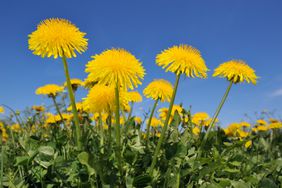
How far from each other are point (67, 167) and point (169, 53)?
1025 millimetres

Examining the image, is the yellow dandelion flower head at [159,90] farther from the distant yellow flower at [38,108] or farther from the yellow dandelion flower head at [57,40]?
the distant yellow flower at [38,108]

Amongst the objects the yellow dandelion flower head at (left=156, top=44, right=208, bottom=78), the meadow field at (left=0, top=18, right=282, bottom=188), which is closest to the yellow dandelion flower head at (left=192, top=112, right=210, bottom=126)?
the meadow field at (left=0, top=18, right=282, bottom=188)

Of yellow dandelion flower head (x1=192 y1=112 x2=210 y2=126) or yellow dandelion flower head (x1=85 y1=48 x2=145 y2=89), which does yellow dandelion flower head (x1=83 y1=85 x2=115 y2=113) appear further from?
yellow dandelion flower head (x1=192 y1=112 x2=210 y2=126)

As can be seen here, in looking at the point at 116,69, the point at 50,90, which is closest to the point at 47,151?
the point at 116,69

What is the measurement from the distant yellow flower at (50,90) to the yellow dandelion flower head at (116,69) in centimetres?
225

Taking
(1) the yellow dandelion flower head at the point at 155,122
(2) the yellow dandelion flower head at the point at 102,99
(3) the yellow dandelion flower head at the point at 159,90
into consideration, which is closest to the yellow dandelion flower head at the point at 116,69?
(2) the yellow dandelion flower head at the point at 102,99

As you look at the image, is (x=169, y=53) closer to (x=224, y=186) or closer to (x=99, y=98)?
(x=99, y=98)

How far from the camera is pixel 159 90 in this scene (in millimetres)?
3109

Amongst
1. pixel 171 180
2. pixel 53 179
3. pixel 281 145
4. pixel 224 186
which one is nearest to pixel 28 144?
pixel 53 179

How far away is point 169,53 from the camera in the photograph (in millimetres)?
2373

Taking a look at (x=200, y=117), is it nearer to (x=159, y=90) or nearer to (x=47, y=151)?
(x=159, y=90)

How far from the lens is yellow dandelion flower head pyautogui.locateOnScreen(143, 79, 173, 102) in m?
A: 3.09

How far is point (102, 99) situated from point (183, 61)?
775 mm

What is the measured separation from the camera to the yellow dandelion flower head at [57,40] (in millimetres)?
2250
